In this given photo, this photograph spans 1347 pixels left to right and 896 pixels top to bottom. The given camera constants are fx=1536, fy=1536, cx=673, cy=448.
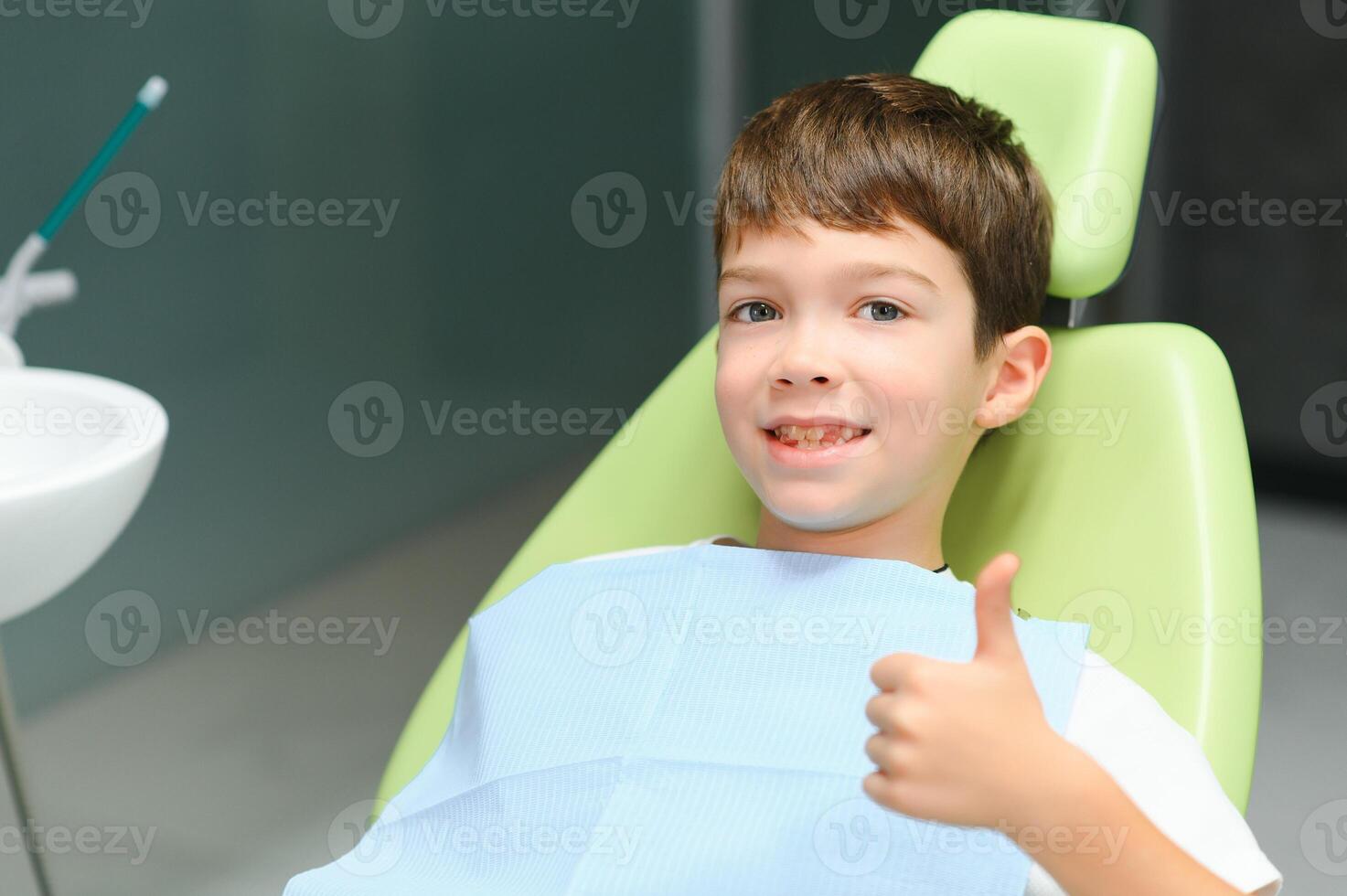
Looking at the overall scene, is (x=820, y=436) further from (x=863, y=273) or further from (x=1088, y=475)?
(x=1088, y=475)

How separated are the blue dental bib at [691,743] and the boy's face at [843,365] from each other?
70mm

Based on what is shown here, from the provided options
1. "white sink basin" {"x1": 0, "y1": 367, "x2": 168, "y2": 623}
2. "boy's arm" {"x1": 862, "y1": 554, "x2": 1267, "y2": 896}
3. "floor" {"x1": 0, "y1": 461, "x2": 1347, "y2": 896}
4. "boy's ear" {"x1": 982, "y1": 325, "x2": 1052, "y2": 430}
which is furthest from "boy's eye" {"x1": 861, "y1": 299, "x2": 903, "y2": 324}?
"floor" {"x1": 0, "y1": 461, "x2": 1347, "y2": 896}

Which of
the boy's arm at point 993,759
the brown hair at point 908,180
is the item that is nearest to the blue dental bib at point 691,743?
the boy's arm at point 993,759

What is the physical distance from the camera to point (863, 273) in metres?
1.17

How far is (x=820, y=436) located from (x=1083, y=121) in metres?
0.42

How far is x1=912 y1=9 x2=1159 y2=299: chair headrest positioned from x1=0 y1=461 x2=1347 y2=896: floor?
99 cm

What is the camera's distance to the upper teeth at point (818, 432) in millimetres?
1178

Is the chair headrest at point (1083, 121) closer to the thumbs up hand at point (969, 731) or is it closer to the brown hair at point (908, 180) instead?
the brown hair at point (908, 180)

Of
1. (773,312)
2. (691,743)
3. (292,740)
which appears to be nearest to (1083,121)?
(773,312)

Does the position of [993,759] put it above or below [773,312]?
below

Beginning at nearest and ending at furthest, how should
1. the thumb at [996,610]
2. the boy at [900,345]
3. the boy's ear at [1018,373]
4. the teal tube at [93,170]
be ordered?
the thumb at [996,610] < the boy at [900,345] < the boy's ear at [1018,373] < the teal tube at [93,170]

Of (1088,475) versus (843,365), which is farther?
(1088,475)

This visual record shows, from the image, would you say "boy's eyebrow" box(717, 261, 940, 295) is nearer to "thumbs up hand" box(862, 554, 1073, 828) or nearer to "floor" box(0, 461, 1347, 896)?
"thumbs up hand" box(862, 554, 1073, 828)

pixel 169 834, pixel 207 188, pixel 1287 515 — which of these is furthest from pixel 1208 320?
pixel 169 834
